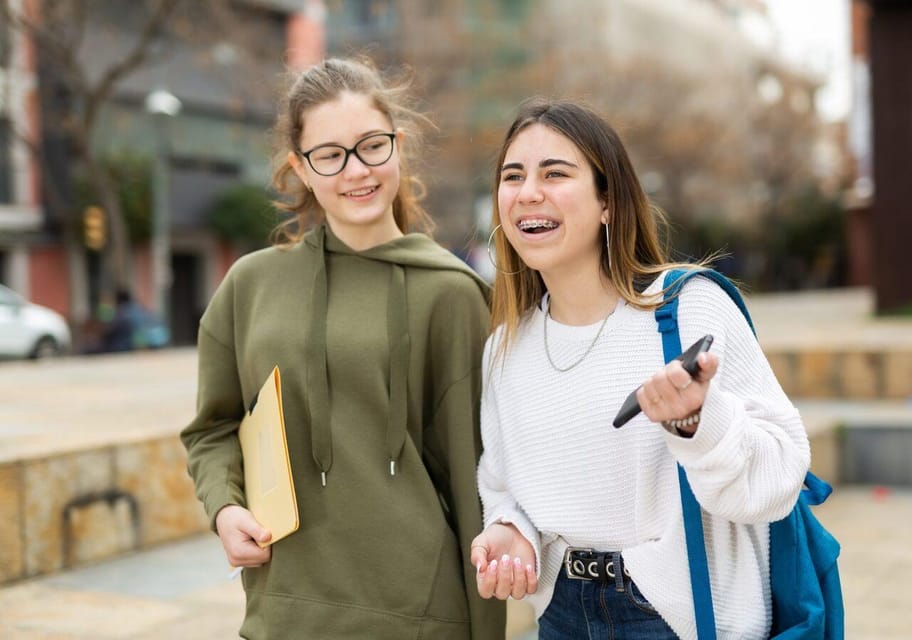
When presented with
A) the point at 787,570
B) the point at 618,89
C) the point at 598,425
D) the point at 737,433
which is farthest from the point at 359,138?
the point at 618,89

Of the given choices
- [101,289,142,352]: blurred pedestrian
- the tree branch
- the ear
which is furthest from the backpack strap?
the tree branch

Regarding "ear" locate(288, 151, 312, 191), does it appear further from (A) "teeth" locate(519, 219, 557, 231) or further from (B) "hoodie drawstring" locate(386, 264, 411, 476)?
(A) "teeth" locate(519, 219, 557, 231)

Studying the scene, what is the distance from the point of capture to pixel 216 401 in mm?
2490

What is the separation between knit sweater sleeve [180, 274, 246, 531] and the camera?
246 centimetres

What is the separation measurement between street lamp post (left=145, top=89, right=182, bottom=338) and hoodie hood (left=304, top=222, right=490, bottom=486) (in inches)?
830

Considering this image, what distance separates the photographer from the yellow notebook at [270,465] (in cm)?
222

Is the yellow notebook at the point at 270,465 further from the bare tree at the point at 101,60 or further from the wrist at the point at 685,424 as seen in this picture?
the bare tree at the point at 101,60

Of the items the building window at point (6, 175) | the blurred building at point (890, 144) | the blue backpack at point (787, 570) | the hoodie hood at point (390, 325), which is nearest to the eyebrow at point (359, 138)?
the hoodie hood at point (390, 325)

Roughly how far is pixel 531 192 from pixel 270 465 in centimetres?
78

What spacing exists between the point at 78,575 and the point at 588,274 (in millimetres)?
3057

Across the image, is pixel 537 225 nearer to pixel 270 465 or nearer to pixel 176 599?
pixel 270 465

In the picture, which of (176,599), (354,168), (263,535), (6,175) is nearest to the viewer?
(263,535)

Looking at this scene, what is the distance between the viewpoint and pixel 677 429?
1.79m

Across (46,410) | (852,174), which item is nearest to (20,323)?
(46,410)
